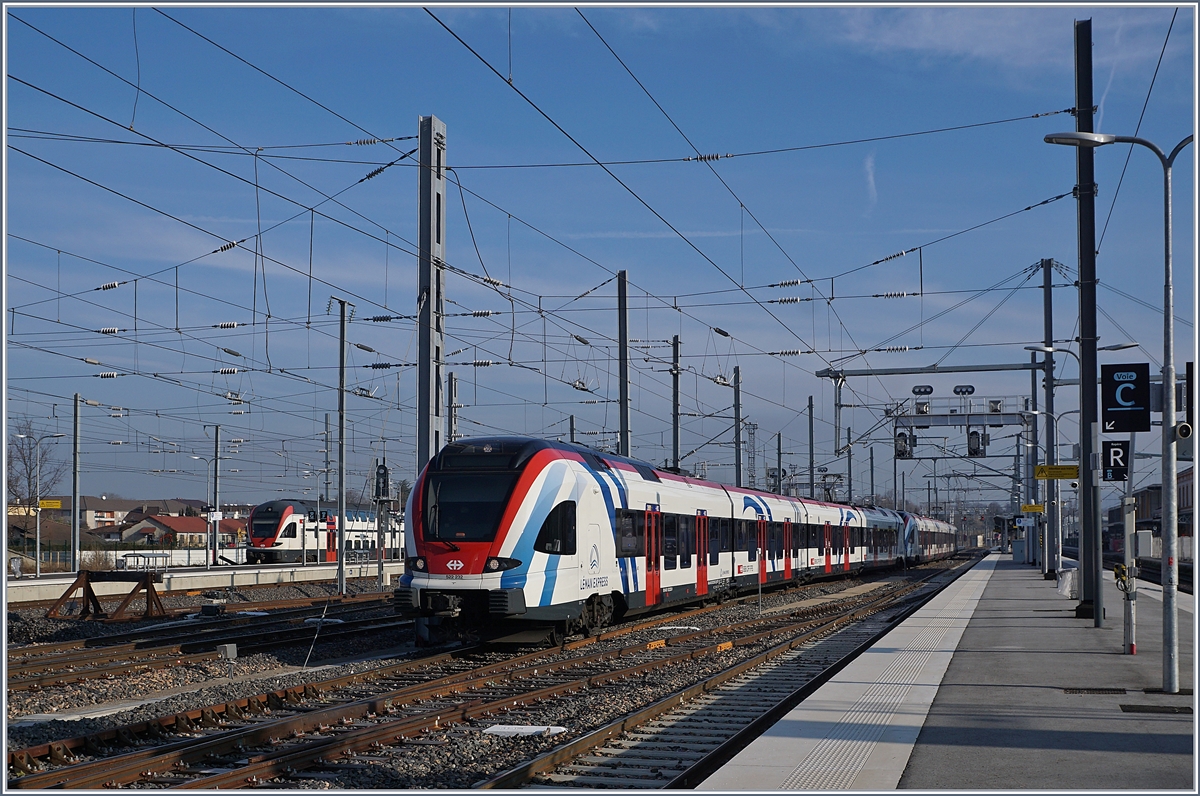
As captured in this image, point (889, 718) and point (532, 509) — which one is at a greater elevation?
point (532, 509)

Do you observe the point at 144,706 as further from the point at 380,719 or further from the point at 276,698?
the point at 380,719

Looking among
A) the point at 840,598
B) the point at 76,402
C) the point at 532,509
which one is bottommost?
the point at 840,598

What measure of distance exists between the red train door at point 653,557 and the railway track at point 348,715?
87.5 inches

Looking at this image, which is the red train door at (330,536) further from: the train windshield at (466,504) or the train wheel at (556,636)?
the train windshield at (466,504)

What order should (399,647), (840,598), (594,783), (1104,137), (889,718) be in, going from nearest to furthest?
(594,783)
(889,718)
(1104,137)
(399,647)
(840,598)

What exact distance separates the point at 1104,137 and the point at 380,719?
10.0 m

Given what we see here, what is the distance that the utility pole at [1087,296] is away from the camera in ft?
65.6

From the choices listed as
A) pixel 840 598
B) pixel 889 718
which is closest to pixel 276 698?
pixel 889 718

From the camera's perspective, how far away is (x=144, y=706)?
39.4ft

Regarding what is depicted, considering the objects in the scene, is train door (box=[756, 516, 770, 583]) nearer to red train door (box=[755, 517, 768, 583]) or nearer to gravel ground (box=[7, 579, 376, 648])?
red train door (box=[755, 517, 768, 583])

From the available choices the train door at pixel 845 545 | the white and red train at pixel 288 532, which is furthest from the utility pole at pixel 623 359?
the white and red train at pixel 288 532

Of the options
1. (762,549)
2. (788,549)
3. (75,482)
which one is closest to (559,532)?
(762,549)

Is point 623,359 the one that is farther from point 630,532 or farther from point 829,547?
point 829,547

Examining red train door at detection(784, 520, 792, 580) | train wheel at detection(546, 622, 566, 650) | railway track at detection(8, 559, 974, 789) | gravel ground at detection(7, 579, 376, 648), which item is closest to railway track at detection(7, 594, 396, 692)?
gravel ground at detection(7, 579, 376, 648)
